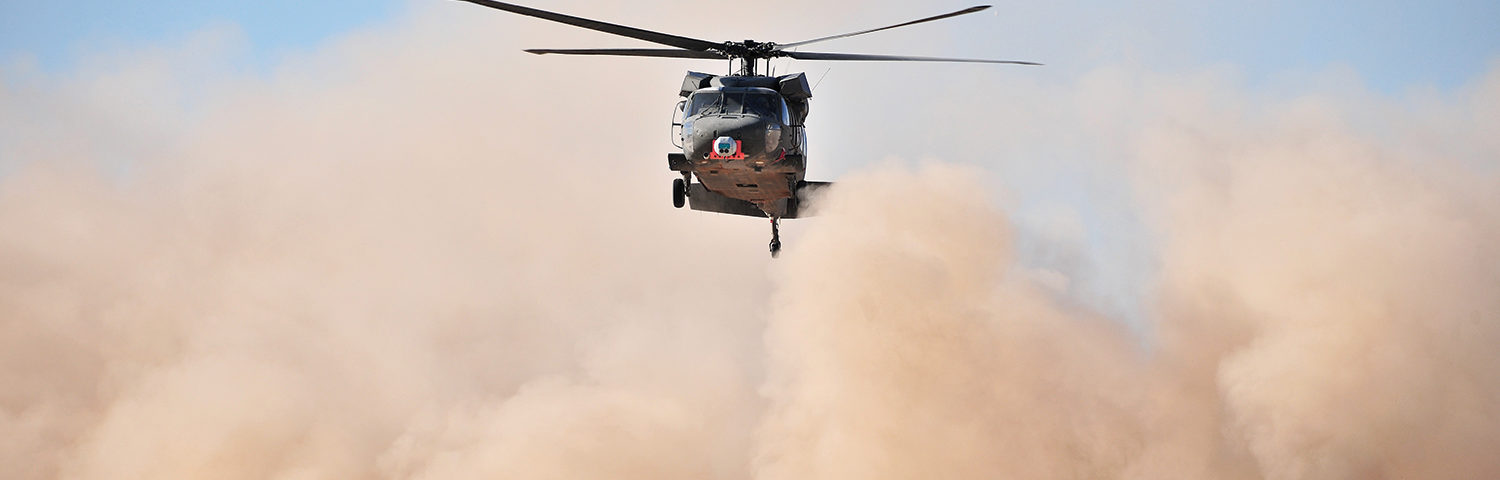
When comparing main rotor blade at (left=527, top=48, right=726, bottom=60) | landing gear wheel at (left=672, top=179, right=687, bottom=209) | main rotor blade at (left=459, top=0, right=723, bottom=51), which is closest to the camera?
main rotor blade at (left=459, top=0, right=723, bottom=51)

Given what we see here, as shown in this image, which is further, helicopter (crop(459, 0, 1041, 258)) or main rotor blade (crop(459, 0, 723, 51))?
helicopter (crop(459, 0, 1041, 258))

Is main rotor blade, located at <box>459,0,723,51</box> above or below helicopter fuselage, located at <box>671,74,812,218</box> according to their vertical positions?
above

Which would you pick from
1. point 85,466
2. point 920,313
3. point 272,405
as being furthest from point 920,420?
point 85,466

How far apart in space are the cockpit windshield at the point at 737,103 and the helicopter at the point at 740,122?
0.01m

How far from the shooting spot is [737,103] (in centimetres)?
1658

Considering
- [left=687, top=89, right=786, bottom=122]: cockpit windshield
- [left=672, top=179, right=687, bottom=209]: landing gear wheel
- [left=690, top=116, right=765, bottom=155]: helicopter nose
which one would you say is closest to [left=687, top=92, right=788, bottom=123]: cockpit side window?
[left=687, top=89, right=786, bottom=122]: cockpit windshield

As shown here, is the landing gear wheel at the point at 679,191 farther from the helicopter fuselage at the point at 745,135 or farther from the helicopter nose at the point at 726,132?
the helicopter nose at the point at 726,132

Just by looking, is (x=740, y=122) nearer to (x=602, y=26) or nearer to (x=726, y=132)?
(x=726, y=132)

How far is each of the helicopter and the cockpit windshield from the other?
1 cm

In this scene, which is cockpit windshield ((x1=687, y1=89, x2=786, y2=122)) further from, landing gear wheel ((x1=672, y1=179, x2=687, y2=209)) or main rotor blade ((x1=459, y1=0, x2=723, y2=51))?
landing gear wheel ((x1=672, y1=179, x2=687, y2=209))

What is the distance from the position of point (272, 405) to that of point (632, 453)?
10.7 m

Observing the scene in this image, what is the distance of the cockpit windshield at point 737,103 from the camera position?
54.2 ft

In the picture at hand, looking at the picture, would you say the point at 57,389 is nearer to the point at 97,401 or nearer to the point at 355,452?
the point at 97,401

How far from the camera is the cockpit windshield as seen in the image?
54.2 feet
